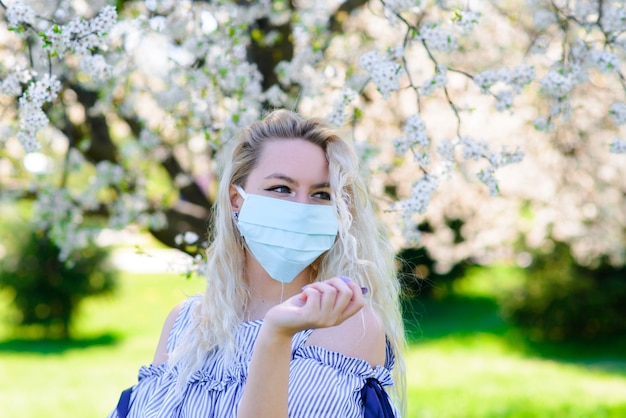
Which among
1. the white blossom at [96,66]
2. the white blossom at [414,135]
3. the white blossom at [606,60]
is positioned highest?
the white blossom at [606,60]

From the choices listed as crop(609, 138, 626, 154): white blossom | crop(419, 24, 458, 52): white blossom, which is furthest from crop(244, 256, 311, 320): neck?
crop(609, 138, 626, 154): white blossom

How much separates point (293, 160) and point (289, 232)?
9.0 inches

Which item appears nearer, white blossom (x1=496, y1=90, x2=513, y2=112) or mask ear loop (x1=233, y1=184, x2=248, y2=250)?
mask ear loop (x1=233, y1=184, x2=248, y2=250)

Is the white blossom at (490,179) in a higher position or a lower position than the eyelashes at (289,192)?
higher

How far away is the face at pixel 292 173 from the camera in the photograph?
2213 mm

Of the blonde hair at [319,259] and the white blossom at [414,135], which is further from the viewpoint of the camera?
the white blossom at [414,135]

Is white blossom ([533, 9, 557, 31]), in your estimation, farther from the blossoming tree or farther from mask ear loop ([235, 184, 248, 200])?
mask ear loop ([235, 184, 248, 200])

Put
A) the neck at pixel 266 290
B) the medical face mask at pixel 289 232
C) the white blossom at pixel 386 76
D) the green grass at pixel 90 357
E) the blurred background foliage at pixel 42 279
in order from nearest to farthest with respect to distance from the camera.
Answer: the medical face mask at pixel 289 232 → the neck at pixel 266 290 → the white blossom at pixel 386 76 → the green grass at pixel 90 357 → the blurred background foliage at pixel 42 279

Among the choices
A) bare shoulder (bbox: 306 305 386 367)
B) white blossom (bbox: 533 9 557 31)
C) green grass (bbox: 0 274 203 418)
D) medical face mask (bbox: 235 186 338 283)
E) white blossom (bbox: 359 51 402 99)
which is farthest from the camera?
A: green grass (bbox: 0 274 203 418)

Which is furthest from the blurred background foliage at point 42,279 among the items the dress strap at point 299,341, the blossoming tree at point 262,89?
the dress strap at point 299,341

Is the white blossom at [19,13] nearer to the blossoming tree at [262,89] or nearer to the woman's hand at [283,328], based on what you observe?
the blossoming tree at [262,89]

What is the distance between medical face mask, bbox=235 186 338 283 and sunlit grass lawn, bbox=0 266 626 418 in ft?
6.05

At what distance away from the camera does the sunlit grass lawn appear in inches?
270

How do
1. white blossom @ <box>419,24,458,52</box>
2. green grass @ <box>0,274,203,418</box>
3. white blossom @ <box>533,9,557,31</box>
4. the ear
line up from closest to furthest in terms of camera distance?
1. the ear
2. white blossom @ <box>419,24,458,52</box>
3. white blossom @ <box>533,9,557,31</box>
4. green grass @ <box>0,274,203,418</box>
